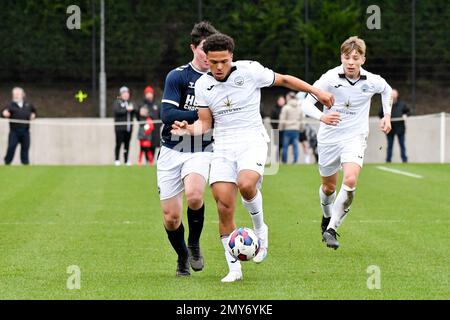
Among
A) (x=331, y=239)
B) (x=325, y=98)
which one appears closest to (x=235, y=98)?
(x=325, y=98)

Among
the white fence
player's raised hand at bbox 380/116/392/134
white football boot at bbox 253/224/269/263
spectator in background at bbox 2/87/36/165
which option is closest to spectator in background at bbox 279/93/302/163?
the white fence

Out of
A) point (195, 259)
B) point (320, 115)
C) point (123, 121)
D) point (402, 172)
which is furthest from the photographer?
point (123, 121)

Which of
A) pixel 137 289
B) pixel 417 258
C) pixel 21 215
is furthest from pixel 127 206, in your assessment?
pixel 137 289

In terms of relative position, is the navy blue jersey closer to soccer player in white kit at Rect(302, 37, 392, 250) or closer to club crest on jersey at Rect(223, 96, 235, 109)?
club crest on jersey at Rect(223, 96, 235, 109)

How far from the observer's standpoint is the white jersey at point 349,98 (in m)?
13.7

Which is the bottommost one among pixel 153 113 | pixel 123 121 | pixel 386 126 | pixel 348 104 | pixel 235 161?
pixel 123 121

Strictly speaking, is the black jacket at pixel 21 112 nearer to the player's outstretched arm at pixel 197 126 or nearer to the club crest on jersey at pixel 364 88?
the club crest on jersey at pixel 364 88

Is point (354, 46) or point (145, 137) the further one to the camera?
point (145, 137)

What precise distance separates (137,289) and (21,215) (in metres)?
7.81

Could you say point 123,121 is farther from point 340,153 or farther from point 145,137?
point 340,153

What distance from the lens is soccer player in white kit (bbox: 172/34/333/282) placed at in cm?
1063

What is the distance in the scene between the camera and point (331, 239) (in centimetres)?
1291

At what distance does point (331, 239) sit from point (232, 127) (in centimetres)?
265

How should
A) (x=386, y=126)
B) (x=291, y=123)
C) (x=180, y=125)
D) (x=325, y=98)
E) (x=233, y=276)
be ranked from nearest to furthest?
(x=233, y=276) < (x=180, y=125) < (x=325, y=98) < (x=386, y=126) < (x=291, y=123)
